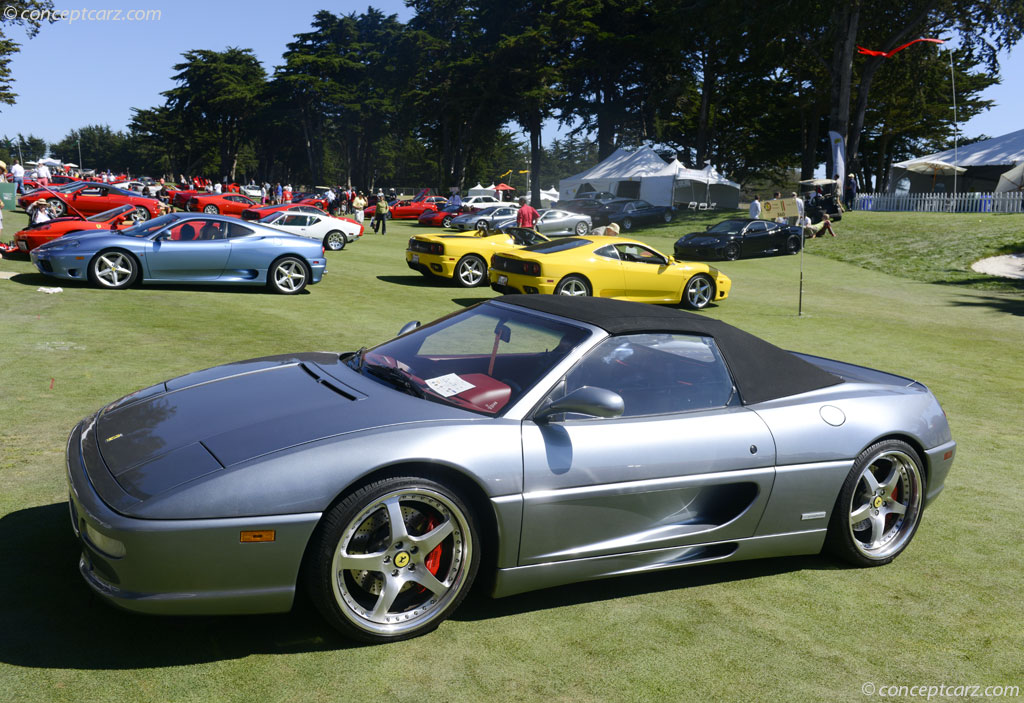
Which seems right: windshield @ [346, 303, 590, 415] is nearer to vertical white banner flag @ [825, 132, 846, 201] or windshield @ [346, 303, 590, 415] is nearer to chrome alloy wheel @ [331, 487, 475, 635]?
chrome alloy wheel @ [331, 487, 475, 635]

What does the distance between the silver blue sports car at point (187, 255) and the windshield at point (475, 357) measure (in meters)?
9.86

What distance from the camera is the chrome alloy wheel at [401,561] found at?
320 centimetres

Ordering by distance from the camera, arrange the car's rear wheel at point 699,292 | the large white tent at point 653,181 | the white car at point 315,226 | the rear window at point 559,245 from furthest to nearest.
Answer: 1. the large white tent at point 653,181
2. the white car at point 315,226
3. the car's rear wheel at point 699,292
4. the rear window at point 559,245

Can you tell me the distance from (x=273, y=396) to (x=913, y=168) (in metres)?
51.1

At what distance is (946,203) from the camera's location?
38.6 meters

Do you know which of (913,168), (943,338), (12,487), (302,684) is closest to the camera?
(302,684)

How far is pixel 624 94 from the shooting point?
60281 mm

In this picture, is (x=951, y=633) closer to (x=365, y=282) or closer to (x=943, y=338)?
(x=943, y=338)

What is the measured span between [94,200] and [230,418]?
26970 mm

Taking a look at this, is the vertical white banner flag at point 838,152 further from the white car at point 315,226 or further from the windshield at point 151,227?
the windshield at point 151,227

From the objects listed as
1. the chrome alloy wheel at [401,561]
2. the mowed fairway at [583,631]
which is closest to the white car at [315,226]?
the mowed fairway at [583,631]

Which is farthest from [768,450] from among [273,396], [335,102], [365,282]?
[335,102]

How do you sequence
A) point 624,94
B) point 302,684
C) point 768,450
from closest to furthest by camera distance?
point 302,684 < point 768,450 < point 624,94

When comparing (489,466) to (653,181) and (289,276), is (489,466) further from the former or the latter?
(653,181)
